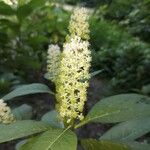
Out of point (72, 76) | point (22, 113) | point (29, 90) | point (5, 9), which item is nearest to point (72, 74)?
point (72, 76)

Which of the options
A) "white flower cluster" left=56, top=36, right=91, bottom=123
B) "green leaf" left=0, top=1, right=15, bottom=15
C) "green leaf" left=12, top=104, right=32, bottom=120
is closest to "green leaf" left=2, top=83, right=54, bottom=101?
A: "green leaf" left=12, top=104, right=32, bottom=120

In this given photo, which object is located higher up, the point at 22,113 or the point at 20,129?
the point at 20,129

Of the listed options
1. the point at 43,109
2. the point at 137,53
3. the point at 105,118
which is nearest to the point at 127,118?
the point at 105,118

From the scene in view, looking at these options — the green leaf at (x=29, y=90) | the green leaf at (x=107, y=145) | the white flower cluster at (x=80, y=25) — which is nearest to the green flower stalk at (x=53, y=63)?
the green leaf at (x=29, y=90)

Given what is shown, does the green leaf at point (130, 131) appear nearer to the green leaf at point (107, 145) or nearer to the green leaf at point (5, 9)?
the green leaf at point (107, 145)

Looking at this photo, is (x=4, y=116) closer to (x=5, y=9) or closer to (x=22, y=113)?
(x=22, y=113)

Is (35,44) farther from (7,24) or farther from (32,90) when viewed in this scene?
(32,90)
